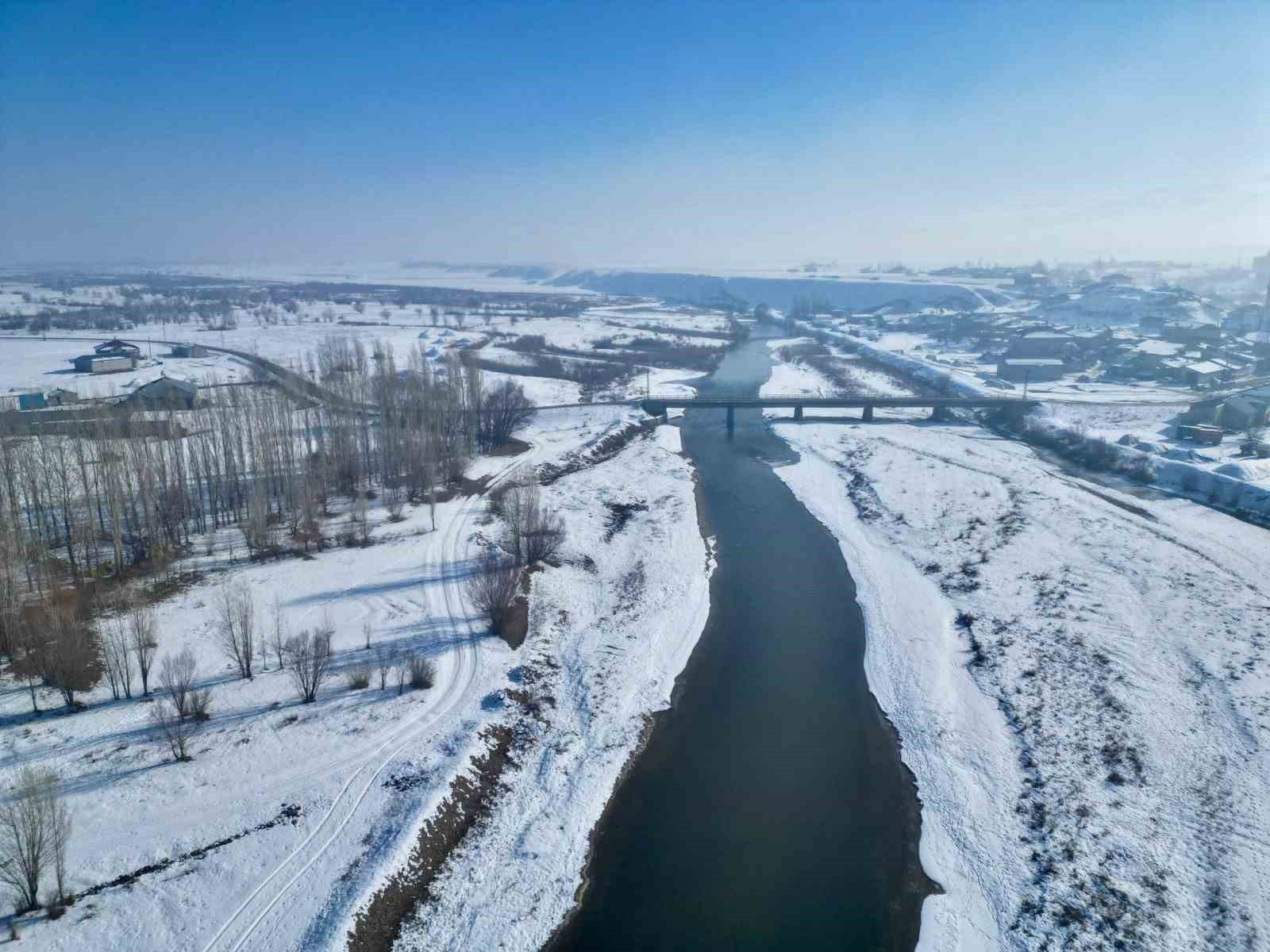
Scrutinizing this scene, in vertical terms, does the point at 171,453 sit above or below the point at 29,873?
above

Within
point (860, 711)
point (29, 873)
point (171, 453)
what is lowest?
point (860, 711)

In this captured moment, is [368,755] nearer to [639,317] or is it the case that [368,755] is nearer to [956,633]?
[956,633]

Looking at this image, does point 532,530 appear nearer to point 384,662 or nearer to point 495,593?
point 495,593

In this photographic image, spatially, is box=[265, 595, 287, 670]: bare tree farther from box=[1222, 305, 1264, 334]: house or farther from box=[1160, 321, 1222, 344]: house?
box=[1222, 305, 1264, 334]: house

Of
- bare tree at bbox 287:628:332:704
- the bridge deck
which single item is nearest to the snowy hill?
the bridge deck

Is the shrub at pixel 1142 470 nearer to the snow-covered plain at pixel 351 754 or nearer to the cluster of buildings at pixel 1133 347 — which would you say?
the cluster of buildings at pixel 1133 347

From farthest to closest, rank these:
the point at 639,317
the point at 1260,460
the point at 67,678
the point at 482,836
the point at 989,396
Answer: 1. the point at 639,317
2. the point at 989,396
3. the point at 1260,460
4. the point at 67,678
5. the point at 482,836

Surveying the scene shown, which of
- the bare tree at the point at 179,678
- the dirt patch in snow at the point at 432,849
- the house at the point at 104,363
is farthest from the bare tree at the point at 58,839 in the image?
the house at the point at 104,363

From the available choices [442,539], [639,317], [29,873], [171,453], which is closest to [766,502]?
[442,539]

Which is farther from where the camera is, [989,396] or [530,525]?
[989,396]
